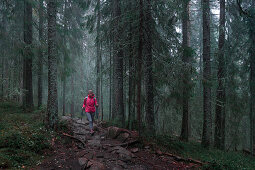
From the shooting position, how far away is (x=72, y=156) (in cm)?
558

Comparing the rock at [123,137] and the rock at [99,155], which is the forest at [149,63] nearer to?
the rock at [123,137]

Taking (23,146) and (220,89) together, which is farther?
(220,89)

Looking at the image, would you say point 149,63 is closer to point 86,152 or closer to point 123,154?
point 123,154

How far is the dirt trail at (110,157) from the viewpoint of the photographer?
4992 millimetres

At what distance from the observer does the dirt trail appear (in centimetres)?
499

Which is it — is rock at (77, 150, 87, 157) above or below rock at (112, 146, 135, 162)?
above

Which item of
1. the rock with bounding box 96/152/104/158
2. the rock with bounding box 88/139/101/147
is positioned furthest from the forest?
the rock with bounding box 96/152/104/158

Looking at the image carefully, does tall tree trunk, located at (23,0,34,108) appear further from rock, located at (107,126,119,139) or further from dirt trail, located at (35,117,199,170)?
dirt trail, located at (35,117,199,170)

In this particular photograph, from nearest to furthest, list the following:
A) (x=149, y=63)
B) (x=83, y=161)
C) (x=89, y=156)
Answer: (x=83, y=161) → (x=89, y=156) → (x=149, y=63)

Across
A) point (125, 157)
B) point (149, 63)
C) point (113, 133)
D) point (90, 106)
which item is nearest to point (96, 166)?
point (125, 157)

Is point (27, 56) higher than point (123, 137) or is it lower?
higher

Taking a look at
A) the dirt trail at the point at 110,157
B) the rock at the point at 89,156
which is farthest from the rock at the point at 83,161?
the rock at the point at 89,156

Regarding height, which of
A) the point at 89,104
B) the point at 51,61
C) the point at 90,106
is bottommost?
the point at 90,106

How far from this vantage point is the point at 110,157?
5.74 metres
